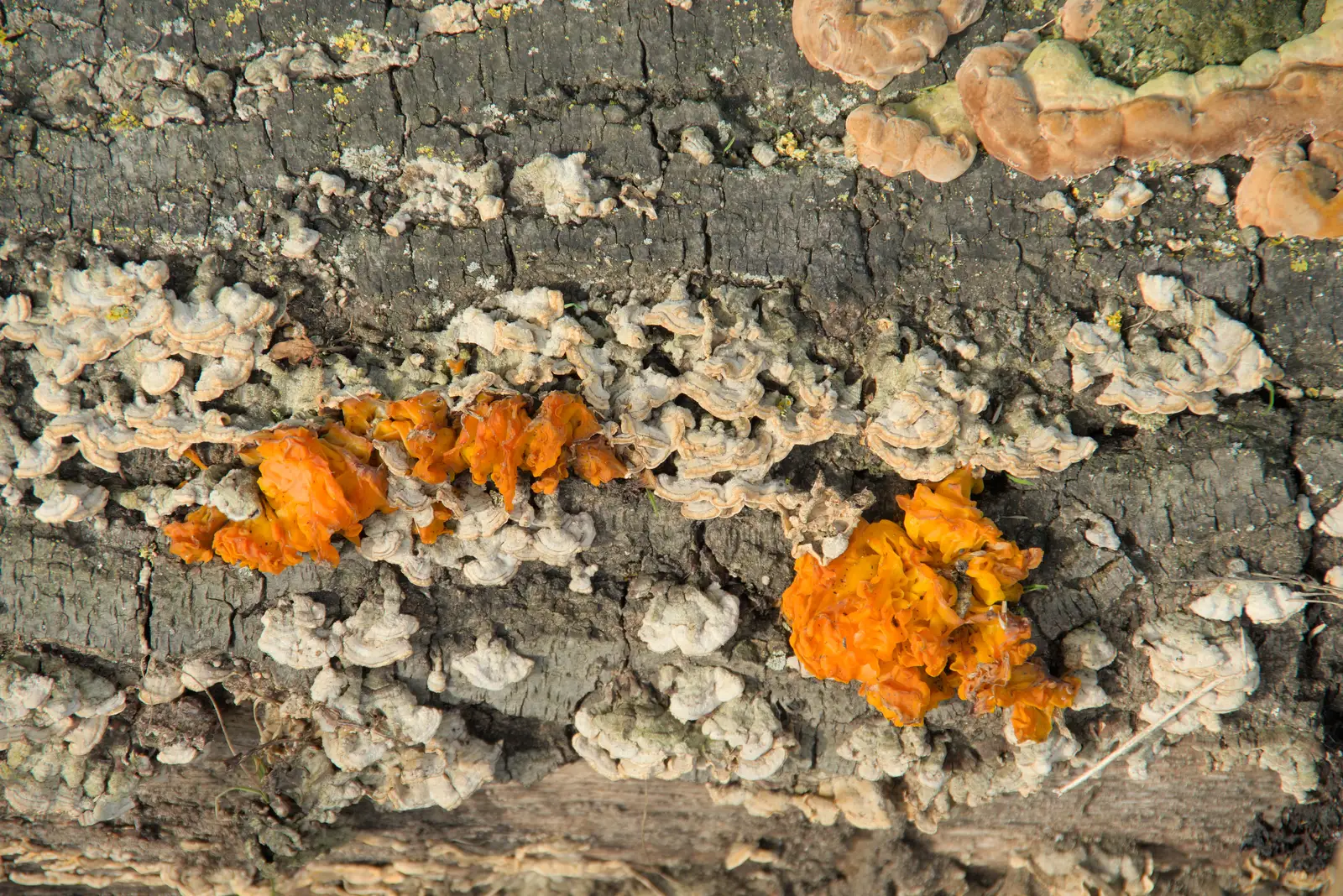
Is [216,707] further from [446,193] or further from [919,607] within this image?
[919,607]

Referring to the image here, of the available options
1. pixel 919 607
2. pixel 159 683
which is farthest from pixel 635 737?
pixel 159 683

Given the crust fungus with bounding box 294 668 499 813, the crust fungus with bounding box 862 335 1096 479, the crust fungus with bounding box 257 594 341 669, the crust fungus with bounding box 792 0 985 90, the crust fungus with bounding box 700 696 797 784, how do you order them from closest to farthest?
the crust fungus with bounding box 792 0 985 90 → the crust fungus with bounding box 862 335 1096 479 → the crust fungus with bounding box 257 594 341 669 → the crust fungus with bounding box 294 668 499 813 → the crust fungus with bounding box 700 696 797 784

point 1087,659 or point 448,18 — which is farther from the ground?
point 448,18

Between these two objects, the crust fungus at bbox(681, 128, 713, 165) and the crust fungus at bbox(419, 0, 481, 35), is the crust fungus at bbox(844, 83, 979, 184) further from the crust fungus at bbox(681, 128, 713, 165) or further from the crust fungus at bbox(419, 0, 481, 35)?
the crust fungus at bbox(419, 0, 481, 35)

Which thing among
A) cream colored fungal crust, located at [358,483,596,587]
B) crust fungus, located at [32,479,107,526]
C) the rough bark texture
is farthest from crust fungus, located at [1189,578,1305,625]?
crust fungus, located at [32,479,107,526]

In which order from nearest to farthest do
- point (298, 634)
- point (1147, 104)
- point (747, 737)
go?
1. point (1147, 104)
2. point (298, 634)
3. point (747, 737)

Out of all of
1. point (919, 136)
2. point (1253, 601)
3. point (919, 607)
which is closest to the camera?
point (919, 136)

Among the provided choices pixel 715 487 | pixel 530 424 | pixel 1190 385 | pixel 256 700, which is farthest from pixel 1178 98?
pixel 256 700
